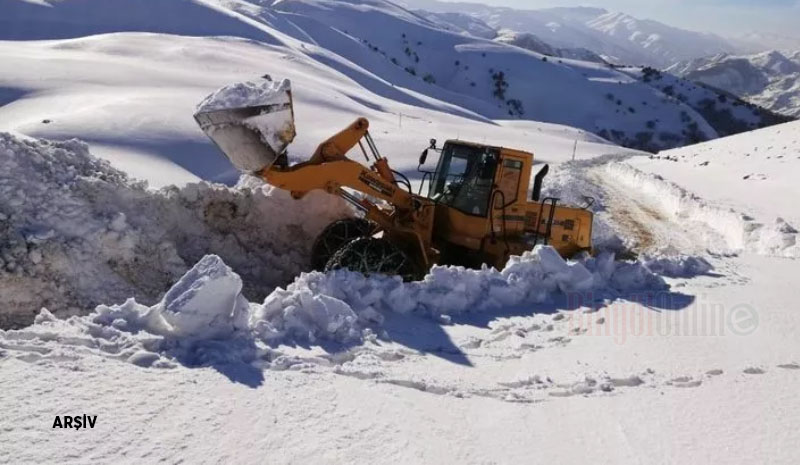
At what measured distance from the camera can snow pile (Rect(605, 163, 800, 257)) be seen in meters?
12.6

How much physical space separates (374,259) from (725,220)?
1111cm

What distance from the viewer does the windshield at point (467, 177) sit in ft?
28.5

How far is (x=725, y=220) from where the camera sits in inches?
610

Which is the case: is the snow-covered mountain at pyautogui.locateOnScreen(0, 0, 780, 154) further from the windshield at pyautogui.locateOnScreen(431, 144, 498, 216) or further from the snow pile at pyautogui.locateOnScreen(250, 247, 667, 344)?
the snow pile at pyautogui.locateOnScreen(250, 247, 667, 344)

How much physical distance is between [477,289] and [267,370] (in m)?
2.77

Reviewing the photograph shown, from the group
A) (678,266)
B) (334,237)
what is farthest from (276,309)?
(678,266)

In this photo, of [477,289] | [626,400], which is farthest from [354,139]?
[626,400]

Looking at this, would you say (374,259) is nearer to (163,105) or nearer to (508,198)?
(508,198)

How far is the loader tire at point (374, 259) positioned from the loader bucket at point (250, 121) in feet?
4.25

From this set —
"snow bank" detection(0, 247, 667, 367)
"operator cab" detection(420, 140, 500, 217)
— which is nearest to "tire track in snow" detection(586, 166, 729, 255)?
"operator cab" detection(420, 140, 500, 217)

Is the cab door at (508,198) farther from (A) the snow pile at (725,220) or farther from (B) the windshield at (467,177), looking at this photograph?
(A) the snow pile at (725,220)

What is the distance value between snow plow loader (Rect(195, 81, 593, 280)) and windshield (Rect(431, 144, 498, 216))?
1 cm

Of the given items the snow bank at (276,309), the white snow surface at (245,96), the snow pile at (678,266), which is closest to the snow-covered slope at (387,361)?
the snow bank at (276,309)

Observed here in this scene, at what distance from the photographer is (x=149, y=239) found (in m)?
7.79
